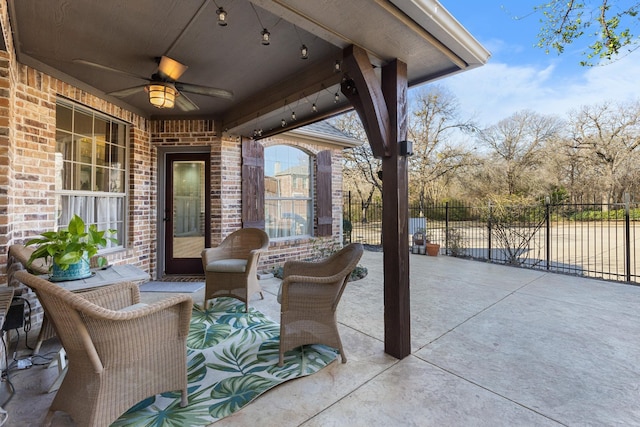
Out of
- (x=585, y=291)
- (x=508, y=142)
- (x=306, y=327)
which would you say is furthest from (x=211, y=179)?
(x=508, y=142)

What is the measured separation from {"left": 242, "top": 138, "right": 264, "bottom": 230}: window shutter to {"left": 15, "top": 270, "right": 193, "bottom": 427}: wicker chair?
340 centimetres

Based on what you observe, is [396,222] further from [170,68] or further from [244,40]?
[170,68]

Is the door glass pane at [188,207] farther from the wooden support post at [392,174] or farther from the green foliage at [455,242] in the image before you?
the green foliage at [455,242]

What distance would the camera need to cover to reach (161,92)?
9.39 ft

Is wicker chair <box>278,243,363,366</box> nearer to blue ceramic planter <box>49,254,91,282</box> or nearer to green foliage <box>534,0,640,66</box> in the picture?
blue ceramic planter <box>49,254,91,282</box>

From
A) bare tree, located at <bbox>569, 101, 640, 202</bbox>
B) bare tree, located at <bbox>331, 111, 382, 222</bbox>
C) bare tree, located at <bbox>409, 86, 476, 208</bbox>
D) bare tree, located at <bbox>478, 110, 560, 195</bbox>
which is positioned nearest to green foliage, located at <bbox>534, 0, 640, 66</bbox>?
bare tree, located at <bbox>331, 111, 382, 222</bbox>

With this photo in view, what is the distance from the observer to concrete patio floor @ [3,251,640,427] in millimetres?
1733

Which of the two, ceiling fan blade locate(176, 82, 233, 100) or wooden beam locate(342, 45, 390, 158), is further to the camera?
ceiling fan blade locate(176, 82, 233, 100)

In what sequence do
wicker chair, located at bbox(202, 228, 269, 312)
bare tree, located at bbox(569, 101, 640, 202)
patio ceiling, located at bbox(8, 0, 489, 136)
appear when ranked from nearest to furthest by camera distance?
1. patio ceiling, located at bbox(8, 0, 489, 136)
2. wicker chair, located at bbox(202, 228, 269, 312)
3. bare tree, located at bbox(569, 101, 640, 202)

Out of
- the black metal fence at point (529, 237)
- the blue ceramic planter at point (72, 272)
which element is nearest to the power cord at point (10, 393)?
the blue ceramic planter at point (72, 272)

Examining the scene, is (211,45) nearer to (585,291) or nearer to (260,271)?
(260,271)

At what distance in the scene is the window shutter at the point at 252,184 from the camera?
5.08 m

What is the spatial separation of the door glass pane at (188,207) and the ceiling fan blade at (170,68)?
2251mm

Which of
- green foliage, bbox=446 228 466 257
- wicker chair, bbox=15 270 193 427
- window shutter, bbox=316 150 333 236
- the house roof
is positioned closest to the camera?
wicker chair, bbox=15 270 193 427
